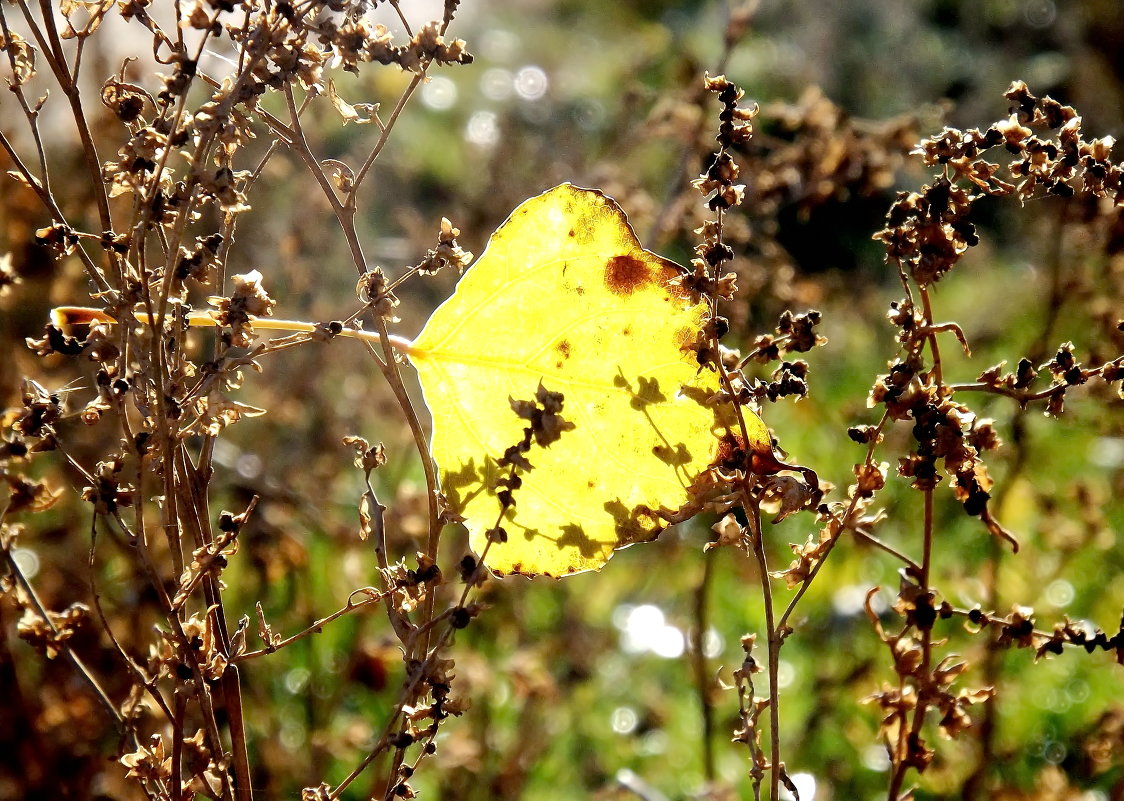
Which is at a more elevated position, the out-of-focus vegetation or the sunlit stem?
the out-of-focus vegetation

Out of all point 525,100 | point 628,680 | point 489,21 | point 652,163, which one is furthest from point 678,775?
point 489,21

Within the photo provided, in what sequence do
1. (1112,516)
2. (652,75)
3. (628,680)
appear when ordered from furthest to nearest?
(652,75) → (1112,516) → (628,680)

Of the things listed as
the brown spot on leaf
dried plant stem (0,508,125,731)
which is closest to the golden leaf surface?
the brown spot on leaf

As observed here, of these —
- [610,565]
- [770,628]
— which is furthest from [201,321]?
[610,565]

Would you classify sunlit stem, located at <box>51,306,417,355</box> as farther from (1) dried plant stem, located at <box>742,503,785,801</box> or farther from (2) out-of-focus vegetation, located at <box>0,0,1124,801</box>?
(1) dried plant stem, located at <box>742,503,785,801</box>

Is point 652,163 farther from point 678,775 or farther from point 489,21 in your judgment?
point 678,775

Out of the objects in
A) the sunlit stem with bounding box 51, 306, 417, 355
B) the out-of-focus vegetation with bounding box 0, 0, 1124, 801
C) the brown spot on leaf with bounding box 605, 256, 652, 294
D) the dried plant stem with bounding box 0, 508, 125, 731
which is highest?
the out-of-focus vegetation with bounding box 0, 0, 1124, 801

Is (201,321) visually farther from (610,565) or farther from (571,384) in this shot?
(610,565)
